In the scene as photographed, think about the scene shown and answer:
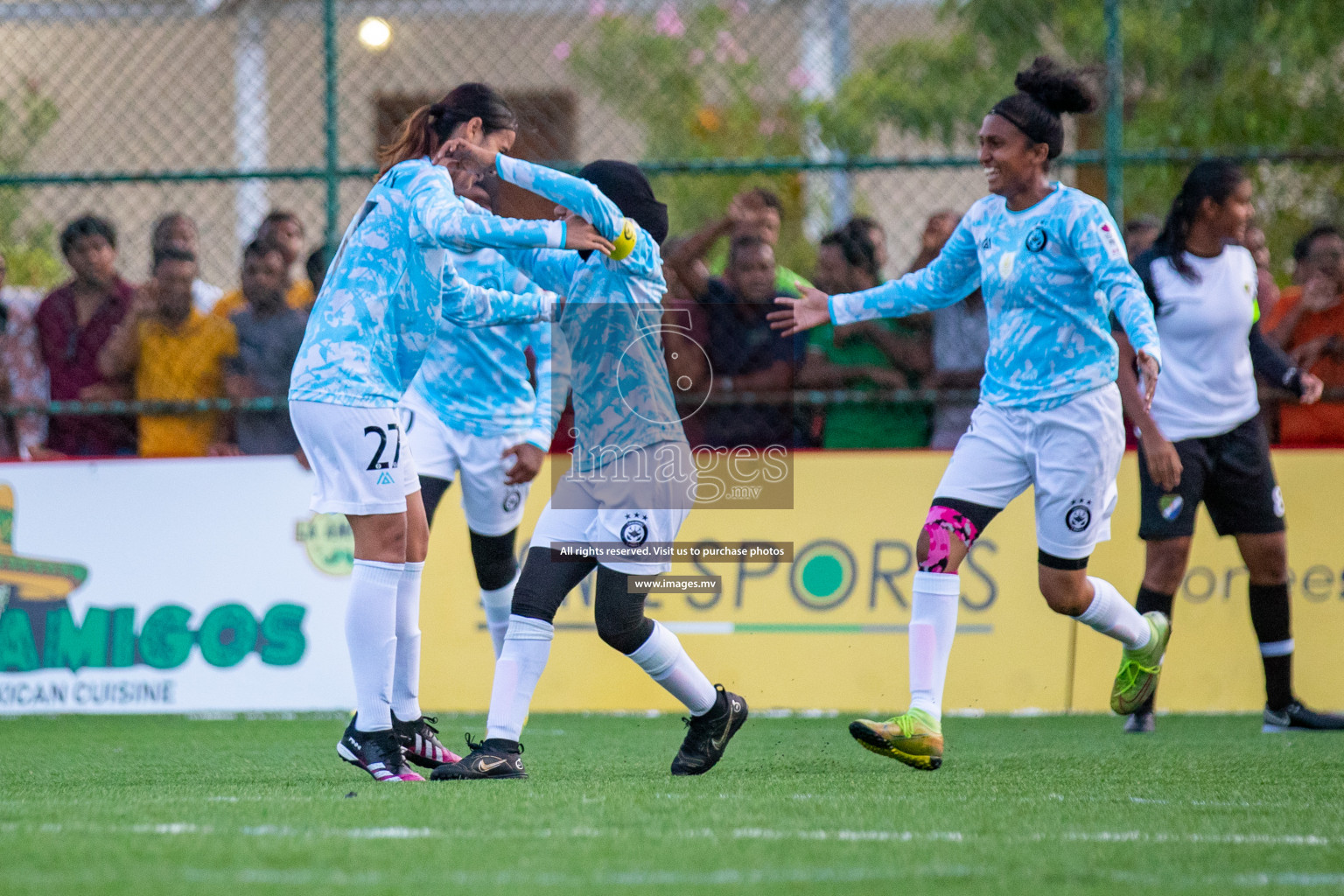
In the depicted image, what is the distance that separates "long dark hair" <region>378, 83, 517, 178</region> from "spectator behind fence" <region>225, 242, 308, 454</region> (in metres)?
3.16

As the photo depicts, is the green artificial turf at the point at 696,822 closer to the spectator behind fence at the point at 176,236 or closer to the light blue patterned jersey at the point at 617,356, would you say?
the light blue patterned jersey at the point at 617,356

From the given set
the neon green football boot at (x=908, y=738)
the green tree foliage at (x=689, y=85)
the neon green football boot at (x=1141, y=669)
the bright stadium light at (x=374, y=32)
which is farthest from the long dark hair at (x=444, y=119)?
the green tree foliage at (x=689, y=85)

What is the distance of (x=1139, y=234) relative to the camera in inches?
322

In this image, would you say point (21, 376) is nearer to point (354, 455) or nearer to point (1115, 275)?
point (354, 455)

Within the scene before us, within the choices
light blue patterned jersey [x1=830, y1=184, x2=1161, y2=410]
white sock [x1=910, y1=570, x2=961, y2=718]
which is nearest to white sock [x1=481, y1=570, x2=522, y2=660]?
white sock [x1=910, y1=570, x2=961, y2=718]

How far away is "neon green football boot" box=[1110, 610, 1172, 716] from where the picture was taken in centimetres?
586

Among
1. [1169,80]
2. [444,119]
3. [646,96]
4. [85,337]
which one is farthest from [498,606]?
[646,96]

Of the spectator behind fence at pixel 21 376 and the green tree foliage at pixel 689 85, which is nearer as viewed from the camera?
the spectator behind fence at pixel 21 376

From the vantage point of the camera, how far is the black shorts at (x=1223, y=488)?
6.66 metres

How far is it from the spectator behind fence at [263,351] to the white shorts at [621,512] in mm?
3398

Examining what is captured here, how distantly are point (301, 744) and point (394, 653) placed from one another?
135cm

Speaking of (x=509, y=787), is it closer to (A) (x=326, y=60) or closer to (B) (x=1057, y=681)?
(B) (x=1057, y=681)

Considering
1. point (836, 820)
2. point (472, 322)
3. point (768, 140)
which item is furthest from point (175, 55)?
point (836, 820)

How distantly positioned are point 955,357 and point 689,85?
7.78 m
